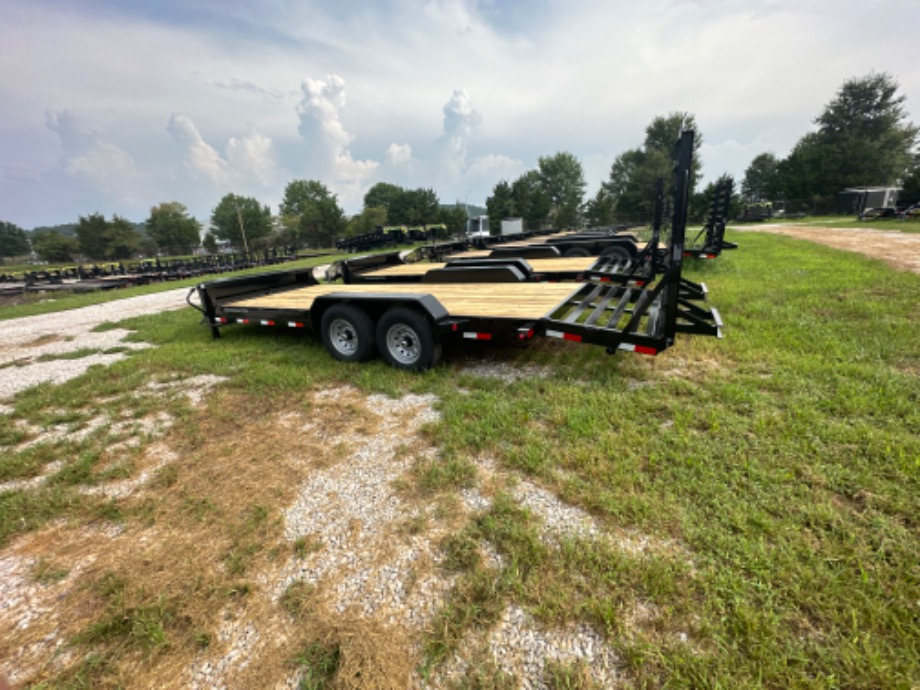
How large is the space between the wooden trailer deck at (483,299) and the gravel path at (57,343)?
8.24 feet

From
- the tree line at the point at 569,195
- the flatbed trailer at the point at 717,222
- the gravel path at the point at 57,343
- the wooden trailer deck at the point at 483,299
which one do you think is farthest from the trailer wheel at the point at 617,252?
the tree line at the point at 569,195

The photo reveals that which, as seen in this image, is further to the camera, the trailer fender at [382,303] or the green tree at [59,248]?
the green tree at [59,248]

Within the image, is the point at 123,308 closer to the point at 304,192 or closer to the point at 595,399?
the point at 595,399

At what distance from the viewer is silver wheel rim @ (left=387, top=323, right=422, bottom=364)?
14.7 feet

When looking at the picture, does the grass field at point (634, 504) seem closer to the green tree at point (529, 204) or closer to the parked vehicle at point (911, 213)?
the parked vehicle at point (911, 213)

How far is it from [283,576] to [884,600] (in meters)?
2.81

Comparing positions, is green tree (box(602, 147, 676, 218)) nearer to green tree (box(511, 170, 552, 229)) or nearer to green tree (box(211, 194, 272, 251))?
green tree (box(511, 170, 552, 229))

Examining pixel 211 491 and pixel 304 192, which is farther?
pixel 304 192

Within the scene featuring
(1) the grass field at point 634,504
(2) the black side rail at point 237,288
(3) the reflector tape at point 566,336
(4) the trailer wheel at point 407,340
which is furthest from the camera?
(2) the black side rail at point 237,288

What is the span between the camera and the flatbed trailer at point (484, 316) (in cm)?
362

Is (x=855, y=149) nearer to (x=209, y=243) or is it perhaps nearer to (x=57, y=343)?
(x=57, y=343)

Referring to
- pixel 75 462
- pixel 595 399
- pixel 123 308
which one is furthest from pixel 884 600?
pixel 123 308

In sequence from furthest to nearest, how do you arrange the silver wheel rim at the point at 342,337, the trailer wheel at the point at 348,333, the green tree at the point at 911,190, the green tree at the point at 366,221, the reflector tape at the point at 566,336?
1. the green tree at the point at 366,221
2. the green tree at the point at 911,190
3. the silver wheel rim at the point at 342,337
4. the trailer wheel at the point at 348,333
5. the reflector tape at the point at 566,336

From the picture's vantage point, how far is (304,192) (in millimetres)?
77438
